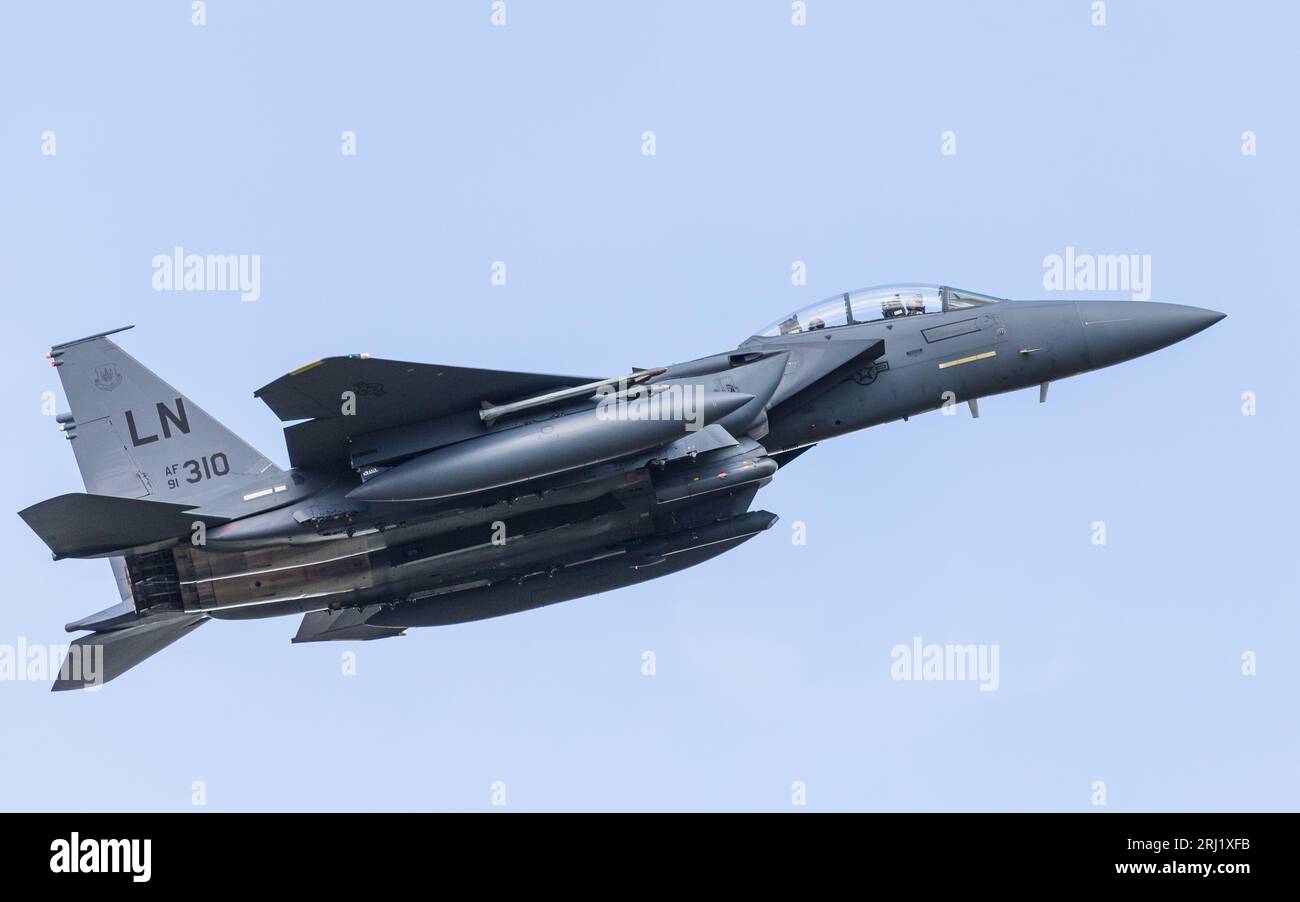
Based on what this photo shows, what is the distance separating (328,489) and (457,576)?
70.8 inches

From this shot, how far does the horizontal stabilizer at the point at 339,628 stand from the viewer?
17217 millimetres

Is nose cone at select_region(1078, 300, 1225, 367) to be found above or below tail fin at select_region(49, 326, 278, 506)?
above

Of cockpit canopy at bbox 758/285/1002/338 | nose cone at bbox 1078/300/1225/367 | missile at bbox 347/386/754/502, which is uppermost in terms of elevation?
cockpit canopy at bbox 758/285/1002/338

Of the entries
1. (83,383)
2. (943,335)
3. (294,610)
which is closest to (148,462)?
(83,383)

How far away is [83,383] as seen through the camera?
16.5m

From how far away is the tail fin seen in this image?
16.2 m

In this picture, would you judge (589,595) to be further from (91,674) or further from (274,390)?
(91,674)

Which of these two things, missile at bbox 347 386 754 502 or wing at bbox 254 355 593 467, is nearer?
wing at bbox 254 355 593 467

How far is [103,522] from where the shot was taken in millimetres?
14688

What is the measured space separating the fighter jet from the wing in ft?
0.07

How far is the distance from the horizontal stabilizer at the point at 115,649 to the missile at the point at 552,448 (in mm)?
3449

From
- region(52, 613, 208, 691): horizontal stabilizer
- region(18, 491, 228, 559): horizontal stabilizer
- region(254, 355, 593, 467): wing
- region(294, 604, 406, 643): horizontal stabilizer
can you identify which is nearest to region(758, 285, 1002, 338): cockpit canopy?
region(254, 355, 593, 467): wing

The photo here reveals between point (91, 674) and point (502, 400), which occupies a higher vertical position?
point (502, 400)

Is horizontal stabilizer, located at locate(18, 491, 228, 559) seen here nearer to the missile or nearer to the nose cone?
the missile
